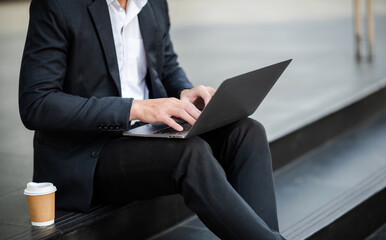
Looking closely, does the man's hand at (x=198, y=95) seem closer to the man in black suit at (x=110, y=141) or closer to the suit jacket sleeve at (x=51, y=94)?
the man in black suit at (x=110, y=141)

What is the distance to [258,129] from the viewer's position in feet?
7.07

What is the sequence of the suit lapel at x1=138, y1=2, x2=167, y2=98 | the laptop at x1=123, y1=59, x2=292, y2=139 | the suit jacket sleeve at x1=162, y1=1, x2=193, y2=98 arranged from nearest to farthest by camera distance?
the laptop at x1=123, y1=59, x2=292, y2=139
the suit lapel at x1=138, y1=2, x2=167, y2=98
the suit jacket sleeve at x1=162, y1=1, x2=193, y2=98

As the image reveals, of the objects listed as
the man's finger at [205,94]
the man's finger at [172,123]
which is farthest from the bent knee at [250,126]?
the man's finger at [172,123]

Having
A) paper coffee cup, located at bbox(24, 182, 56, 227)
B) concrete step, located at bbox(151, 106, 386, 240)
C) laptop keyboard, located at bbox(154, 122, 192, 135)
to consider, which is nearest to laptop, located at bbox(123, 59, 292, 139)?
laptop keyboard, located at bbox(154, 122, 192, 135)

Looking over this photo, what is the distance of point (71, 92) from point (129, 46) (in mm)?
261

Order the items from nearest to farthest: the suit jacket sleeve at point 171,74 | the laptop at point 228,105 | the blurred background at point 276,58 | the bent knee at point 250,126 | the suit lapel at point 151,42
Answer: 1. the laptop at point 228,105
2. the bent knee at point 250,126
3. the suit lapel at point 151,42
4. the suit jacket sleeve at point 171,74
5. the blurred background at point 276,58

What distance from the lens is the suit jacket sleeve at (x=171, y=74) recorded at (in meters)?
2.45

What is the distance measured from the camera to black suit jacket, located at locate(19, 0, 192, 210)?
1968 millimetres

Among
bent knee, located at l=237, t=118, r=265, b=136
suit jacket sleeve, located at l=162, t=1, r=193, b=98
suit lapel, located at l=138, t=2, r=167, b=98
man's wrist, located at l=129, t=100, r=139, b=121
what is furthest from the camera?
suit jacket sleeve, located at l=162, t=1, r=193, b=98

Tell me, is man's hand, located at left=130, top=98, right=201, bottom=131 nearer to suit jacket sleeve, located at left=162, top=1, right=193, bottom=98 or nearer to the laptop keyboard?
the laptop keyboard

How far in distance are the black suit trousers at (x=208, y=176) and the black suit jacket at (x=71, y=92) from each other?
0.24 feet

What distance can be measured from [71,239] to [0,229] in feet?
0.80

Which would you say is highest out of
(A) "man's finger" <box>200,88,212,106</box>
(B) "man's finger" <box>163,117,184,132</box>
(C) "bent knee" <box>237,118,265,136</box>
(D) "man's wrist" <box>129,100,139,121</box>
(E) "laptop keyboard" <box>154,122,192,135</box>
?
(D) "man's wrist" <box>129,100,139,121</box>

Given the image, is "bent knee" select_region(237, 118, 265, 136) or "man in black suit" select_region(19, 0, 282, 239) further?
"bent knee" select_region(237, 118, 265, 136)
